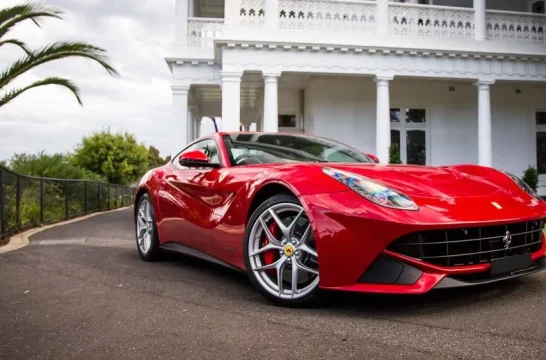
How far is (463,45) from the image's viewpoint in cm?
1461

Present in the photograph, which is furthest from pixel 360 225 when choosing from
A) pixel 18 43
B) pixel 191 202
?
pixel 18 43

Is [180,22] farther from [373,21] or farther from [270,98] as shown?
[373,21]

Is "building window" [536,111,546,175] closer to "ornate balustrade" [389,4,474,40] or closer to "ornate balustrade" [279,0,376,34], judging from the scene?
"ornate balustrade" [389,4,474,40]

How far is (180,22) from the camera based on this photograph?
15219mm

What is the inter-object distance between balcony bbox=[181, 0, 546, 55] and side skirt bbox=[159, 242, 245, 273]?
9.85 m

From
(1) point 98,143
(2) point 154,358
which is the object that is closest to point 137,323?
(2) point 154,358

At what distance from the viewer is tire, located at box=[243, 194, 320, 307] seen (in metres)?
2.87

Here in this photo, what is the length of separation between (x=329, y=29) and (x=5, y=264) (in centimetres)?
1145

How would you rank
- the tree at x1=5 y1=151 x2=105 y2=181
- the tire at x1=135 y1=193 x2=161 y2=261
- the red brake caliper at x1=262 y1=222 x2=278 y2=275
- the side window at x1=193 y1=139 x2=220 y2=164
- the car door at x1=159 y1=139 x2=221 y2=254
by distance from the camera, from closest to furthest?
the red brake caliper at x1=262 y1=222 x2=278 y2=275
the car door at x1=159 y1=139 x2=221 y2=254
the side window at x1=193 y1=139 x2=220 y2=164
the tire at x1=135 y1=193 x2=161 y2=261
the tree at x1=5 y1=151 x2=105 y2=181

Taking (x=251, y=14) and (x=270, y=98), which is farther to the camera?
(x=251, y=14)

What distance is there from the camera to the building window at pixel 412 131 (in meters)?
17.0

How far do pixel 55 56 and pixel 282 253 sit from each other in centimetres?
864

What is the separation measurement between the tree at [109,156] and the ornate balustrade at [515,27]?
1860cm

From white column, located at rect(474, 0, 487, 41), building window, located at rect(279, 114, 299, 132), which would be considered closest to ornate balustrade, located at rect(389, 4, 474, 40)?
white column, located at rect(474, 0, 487, 41)
